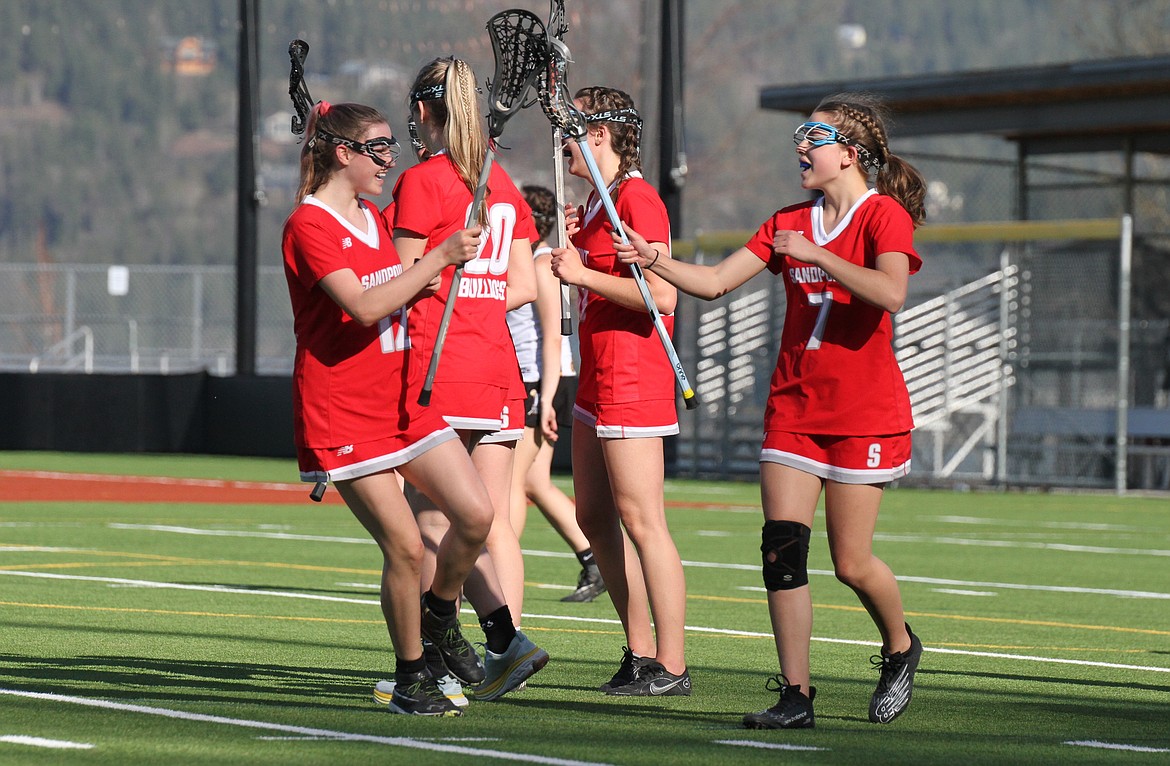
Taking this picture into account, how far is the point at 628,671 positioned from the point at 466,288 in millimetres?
1539

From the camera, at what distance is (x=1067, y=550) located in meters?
15.8

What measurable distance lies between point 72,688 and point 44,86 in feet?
124

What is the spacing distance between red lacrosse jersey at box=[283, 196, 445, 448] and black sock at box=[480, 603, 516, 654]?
2.89 ft

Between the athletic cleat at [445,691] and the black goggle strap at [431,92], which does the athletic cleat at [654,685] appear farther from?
the black goggle strap at [431,92]

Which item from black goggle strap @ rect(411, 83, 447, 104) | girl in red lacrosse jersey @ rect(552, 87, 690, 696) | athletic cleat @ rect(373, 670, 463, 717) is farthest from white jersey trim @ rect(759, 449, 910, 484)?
black goggle strap @ rect(411, 83, 447, 104)

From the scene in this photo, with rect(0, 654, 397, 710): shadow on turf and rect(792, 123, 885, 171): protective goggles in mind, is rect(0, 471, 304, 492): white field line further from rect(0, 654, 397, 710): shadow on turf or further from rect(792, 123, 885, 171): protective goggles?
rect(792, 123, 885, 171): protective goggles

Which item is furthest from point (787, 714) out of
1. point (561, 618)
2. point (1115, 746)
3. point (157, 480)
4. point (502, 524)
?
point (157, 480)

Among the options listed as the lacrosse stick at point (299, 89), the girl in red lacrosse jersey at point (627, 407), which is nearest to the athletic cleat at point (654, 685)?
the girl in red lacrosse jersey at point (627, 407)

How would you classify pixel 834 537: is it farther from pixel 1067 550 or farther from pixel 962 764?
pixel 1067 550

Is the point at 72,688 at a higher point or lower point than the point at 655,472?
lower

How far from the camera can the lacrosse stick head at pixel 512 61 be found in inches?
295

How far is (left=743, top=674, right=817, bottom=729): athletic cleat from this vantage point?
665 centimetres

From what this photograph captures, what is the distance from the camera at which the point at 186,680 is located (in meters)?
7.72

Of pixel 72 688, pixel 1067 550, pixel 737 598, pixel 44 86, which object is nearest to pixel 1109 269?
pixel 1067 550
